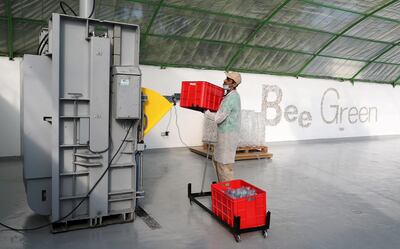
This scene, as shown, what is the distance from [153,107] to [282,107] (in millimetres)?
8365

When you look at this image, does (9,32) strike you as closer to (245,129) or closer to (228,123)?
(228,123)

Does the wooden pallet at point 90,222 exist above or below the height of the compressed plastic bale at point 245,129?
below

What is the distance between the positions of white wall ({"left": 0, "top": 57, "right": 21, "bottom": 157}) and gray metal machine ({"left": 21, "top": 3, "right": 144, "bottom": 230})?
185 inches

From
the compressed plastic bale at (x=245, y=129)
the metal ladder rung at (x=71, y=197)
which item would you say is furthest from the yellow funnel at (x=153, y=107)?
the compressed plastic bale at (x=245, y=129)

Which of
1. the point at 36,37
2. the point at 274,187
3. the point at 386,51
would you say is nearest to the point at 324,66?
the point at 386,51

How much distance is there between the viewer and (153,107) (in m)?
4.32

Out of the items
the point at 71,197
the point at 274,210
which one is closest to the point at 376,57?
the point at 274,210

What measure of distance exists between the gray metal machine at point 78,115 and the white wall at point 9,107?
470 centimetres

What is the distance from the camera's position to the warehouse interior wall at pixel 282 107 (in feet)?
25.5

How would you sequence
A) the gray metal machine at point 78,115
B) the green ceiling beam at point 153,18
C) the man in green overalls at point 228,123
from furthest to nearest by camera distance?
the green ceiling beam at point 153,18
the man in green overalls at point 228,123
the gray metal machine at point 78,115

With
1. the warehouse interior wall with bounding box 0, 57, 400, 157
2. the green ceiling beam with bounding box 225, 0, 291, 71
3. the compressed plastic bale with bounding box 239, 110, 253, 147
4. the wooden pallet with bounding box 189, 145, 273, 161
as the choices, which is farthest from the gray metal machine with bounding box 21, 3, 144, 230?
the green ceiling beam with bounding box 225, 0, 291, 71

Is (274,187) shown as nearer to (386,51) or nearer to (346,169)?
(346,169)

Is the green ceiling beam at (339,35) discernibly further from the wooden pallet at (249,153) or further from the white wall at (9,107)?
the white wall at (9,107)

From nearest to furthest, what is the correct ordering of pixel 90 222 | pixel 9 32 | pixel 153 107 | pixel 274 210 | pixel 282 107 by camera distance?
1. pixel 90 222
2. pixel 153 107
3. pixel 274 210
4. pixel 9 32
5. pixel 282 107
